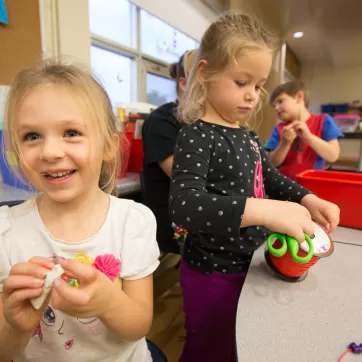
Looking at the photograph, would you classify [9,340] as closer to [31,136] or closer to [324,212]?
[31,136]

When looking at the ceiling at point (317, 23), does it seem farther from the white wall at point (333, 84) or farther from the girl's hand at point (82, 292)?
the girl's hand at point (82, 292)

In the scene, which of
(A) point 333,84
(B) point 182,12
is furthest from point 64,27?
(A) point 333,84

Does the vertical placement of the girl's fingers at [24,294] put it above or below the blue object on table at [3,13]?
below

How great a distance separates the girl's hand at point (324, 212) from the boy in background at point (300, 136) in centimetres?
67

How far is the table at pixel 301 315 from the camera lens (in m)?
0.38

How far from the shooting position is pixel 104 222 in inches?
22.5

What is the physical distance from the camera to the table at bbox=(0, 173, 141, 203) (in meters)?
0.87

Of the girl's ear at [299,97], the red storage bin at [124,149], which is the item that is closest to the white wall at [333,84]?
the girl's ear at [299,97]

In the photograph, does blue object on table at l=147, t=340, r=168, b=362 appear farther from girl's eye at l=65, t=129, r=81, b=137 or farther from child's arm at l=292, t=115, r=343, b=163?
child's arm at l=292, t=115, r=343, b=163

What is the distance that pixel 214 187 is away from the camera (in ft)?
2.38

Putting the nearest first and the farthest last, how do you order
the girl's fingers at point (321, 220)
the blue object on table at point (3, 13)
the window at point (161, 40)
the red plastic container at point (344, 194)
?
the girl's fingers at point (321, 220) → the red plastic container at point (344, 194) → the blue object on table at point (3, 13) → the window at point (161, 40)

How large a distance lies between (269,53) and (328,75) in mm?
7303

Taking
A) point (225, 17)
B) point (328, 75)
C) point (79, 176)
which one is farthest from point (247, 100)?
point (328, 75)

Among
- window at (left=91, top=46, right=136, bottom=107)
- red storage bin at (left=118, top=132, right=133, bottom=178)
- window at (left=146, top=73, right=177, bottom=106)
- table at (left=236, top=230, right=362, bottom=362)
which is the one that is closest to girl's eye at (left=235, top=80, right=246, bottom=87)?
red storage bin at (left=118, top=132, right=133, bottom=178)
